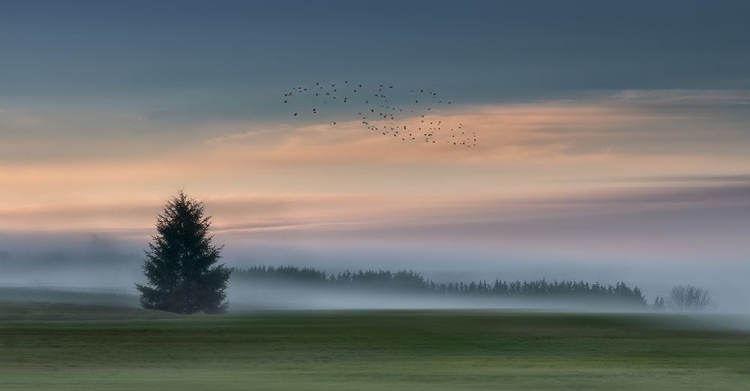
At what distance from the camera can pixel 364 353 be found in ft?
167

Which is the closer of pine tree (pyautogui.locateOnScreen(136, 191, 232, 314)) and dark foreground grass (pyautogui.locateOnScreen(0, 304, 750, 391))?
dark foreground grass (pyautogui.locateOnScreen(0, 304, 750, 391))

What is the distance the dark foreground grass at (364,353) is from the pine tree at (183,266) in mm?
9265

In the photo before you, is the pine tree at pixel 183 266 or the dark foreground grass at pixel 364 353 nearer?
the dark foreground grass at pixel 364 353

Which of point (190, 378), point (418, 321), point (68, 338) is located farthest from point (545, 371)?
point (418, 321)

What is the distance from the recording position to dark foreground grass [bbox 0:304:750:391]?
37.9 metres

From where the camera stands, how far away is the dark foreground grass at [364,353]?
37.9 meters

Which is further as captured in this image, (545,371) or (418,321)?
(418,321)

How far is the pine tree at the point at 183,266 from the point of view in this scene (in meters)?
82.4

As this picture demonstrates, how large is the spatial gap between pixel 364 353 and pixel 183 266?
3411cm

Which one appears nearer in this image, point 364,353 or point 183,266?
point 364,353

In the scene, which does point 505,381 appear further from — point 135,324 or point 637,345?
point 135,324

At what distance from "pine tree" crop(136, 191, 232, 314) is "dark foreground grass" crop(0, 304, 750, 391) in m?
9.27

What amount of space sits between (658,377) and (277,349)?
698 inches

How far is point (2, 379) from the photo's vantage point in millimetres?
39094
